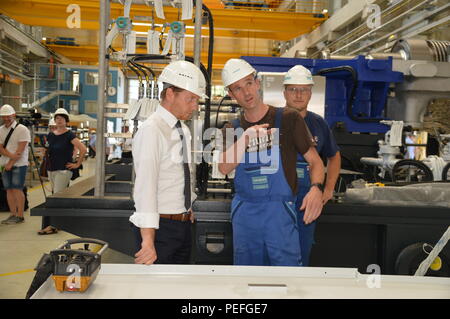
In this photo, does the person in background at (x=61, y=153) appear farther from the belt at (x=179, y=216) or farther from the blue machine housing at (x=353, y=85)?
the belt at (x=179, y=216)

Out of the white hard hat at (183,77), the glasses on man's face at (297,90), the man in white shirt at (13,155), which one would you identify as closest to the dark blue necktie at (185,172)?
the white hard hat at (183,77)

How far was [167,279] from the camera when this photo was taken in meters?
1.31

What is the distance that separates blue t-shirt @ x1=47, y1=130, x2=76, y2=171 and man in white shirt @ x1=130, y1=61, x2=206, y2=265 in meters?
3.77

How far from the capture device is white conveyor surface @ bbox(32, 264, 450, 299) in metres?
1.17

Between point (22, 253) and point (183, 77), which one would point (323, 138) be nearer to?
point (183, 77)

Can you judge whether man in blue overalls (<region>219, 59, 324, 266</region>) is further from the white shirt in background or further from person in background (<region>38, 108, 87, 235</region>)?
Result: the white shirt in background

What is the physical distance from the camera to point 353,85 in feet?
14.9

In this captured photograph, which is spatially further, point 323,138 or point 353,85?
point 353,85

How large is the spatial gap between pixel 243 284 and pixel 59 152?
455 cm

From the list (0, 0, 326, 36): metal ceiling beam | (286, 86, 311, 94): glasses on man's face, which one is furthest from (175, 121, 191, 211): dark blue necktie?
(0, 0, 326, 36): metal ceiling beam

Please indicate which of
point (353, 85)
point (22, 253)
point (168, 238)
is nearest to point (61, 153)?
point (22, 253)

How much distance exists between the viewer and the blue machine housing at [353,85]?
4.51 m

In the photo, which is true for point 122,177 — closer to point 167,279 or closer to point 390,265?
point 390,265
